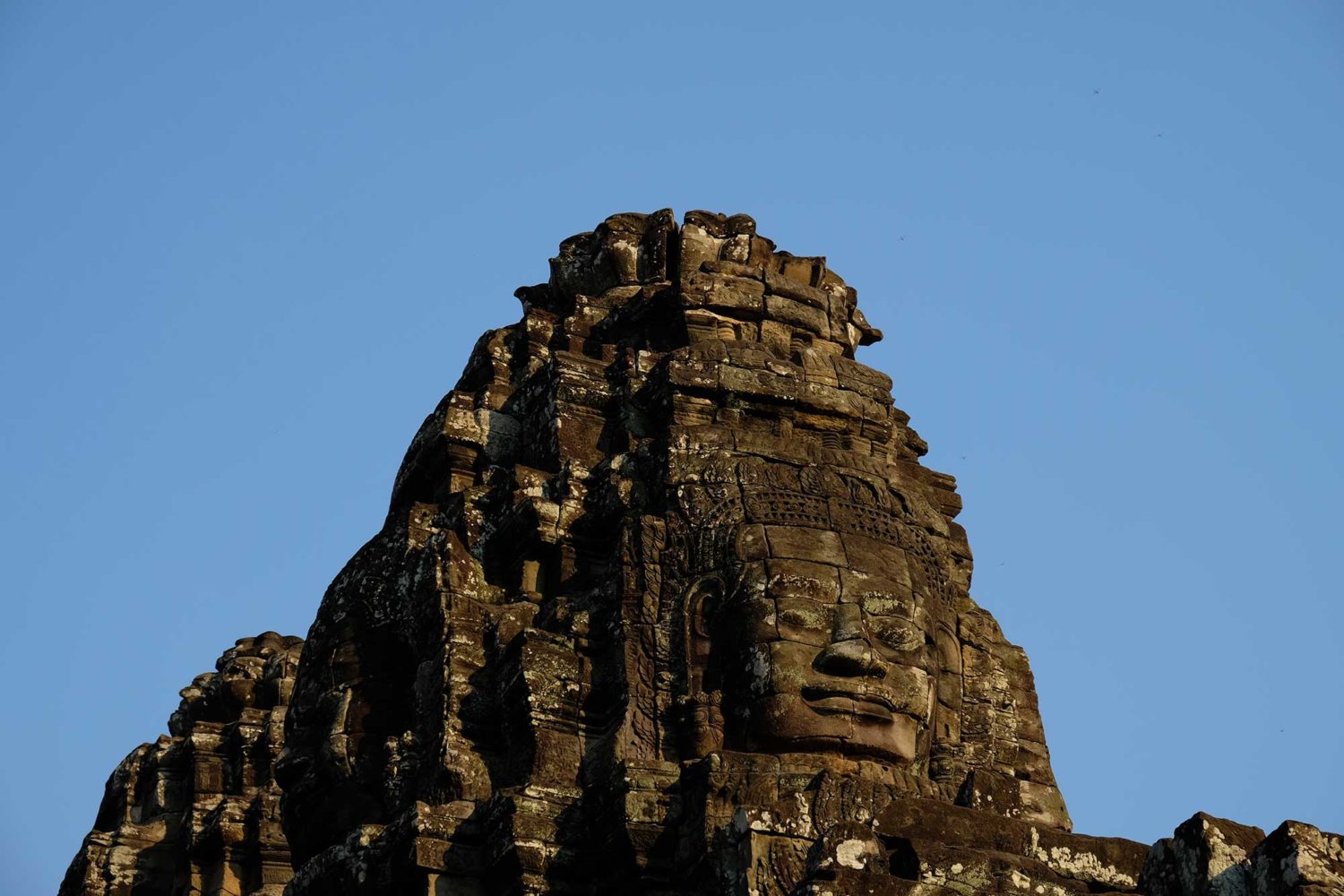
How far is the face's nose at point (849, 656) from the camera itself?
1825 centimetres

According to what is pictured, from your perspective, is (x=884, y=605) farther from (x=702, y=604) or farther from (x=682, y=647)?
(x=682, y=647)

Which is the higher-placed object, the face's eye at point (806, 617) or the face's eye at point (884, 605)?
the face's eye at point (884, 605)

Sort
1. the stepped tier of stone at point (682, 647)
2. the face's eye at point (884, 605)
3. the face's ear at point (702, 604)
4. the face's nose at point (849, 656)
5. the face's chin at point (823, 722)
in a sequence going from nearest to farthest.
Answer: the stepped tier of stone at point (682, 647)
the face's chin at point (823, 722)
the face's nose at point (849, 656)
the face's eye at point (884, 605)
the face's ear at point (702, 604)

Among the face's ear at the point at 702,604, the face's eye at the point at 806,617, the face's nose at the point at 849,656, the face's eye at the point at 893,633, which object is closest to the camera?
the face's nose at the point at 849,656

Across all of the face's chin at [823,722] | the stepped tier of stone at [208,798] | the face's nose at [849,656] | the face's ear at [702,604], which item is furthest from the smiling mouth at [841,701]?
the stepped tier of stone at [208,798]

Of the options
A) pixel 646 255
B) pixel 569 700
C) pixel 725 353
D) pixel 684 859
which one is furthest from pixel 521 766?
pixel 646 255

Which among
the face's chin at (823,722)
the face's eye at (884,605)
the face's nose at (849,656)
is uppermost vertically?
the face's eye at (884,605)

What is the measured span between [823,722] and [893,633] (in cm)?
99

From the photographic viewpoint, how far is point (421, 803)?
18.7m

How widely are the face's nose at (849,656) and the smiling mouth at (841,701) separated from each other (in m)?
0.16

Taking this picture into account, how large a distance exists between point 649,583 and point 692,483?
3.00ft

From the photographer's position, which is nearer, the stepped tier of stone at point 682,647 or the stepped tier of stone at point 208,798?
the stepped tier of stone at point 682,647

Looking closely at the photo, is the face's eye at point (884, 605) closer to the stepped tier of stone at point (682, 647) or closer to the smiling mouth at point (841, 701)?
the stepped tier of stone at point (682, 647)

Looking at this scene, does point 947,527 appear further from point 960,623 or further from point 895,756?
point 895,756
